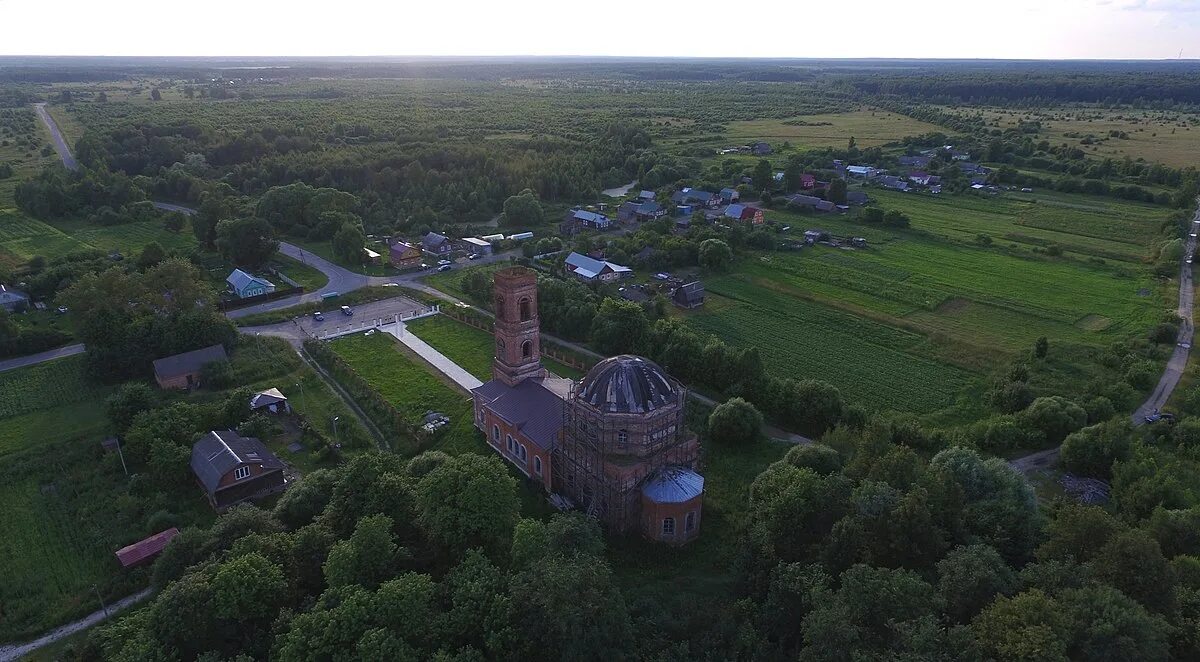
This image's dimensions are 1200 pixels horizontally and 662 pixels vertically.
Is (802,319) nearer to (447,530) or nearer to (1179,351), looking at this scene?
(1179,351)

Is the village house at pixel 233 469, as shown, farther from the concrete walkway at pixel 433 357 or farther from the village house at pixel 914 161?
the village house at pixel 914 161

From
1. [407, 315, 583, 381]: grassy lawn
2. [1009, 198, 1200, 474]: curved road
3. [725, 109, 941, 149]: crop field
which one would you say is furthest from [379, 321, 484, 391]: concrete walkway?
[725, 109, 941, 149]: crop field

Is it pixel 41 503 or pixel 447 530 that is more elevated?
pixel 447 530

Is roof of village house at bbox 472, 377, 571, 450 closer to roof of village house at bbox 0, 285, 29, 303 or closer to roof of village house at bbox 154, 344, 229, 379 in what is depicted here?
roof of village house at bbox 154, 344, 229, 379

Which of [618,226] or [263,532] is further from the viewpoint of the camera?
[618,226]

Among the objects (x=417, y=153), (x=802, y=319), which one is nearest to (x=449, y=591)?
(x=802, y=319)
